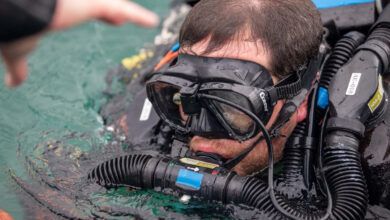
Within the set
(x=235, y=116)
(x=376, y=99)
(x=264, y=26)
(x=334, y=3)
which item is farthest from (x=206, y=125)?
(x=334, y=3)

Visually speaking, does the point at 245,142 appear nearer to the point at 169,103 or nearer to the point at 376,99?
the point at 169,103

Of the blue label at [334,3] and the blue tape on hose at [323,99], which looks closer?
the blue tape on hose at [323,99]

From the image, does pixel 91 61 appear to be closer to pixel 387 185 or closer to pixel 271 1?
pixel 271 1

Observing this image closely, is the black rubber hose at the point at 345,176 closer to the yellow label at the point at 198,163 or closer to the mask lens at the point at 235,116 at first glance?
the mask lens at the point at 235,116

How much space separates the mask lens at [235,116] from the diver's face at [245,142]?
26 mm

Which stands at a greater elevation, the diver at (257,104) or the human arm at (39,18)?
the human arm at (39,18)

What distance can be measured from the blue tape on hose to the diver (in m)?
0.01

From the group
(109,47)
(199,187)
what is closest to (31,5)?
(199,187)

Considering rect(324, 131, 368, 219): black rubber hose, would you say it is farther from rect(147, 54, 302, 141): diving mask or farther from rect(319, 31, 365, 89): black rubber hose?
rect(319, 31, 365, 89): black rubber hose

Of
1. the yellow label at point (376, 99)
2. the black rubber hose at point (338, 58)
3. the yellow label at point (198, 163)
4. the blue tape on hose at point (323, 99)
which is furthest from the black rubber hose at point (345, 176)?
the yellow label at point (198, 163)

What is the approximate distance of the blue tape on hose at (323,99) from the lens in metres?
2.29

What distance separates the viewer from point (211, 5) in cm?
219

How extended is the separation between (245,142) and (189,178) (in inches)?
16.5

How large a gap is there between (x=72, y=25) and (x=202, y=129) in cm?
119
